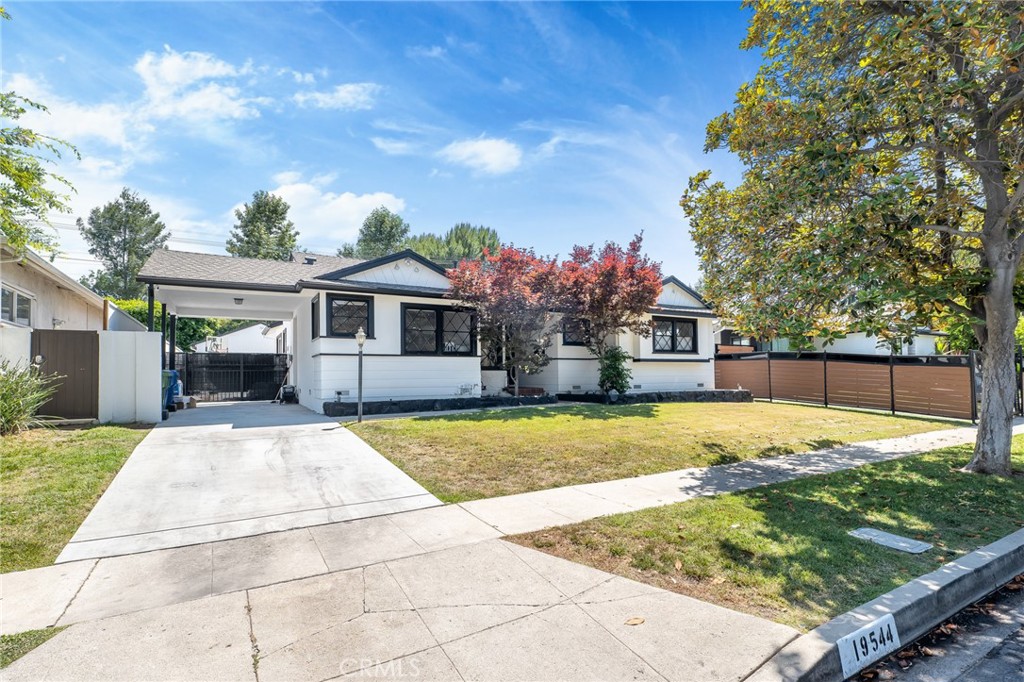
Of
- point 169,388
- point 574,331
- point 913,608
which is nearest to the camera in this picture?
point 913,608

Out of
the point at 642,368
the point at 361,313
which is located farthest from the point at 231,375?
the point at 642,368

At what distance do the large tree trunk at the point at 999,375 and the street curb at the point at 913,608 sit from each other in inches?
114

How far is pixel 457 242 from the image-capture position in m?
45.1

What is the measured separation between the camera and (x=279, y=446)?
804 cm

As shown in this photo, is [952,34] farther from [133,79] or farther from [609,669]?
[133,79]

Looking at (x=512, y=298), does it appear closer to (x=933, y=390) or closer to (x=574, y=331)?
(x=574, y=331)

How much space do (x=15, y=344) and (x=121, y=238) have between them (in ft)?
118

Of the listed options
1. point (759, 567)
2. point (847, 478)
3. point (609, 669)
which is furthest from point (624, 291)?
point (609, 669)

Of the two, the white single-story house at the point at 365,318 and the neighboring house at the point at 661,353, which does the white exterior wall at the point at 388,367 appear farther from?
the neighboring house at the point at 661,353

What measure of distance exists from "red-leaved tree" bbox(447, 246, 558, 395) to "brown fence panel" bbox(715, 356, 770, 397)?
9383mm

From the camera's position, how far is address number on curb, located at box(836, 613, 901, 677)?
8.77 feet

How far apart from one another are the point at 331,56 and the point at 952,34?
9.14 meters

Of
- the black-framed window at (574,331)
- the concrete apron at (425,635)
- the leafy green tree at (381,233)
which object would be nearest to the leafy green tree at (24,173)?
the concrete apron at (425,635)

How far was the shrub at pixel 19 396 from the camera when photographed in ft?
24.3
